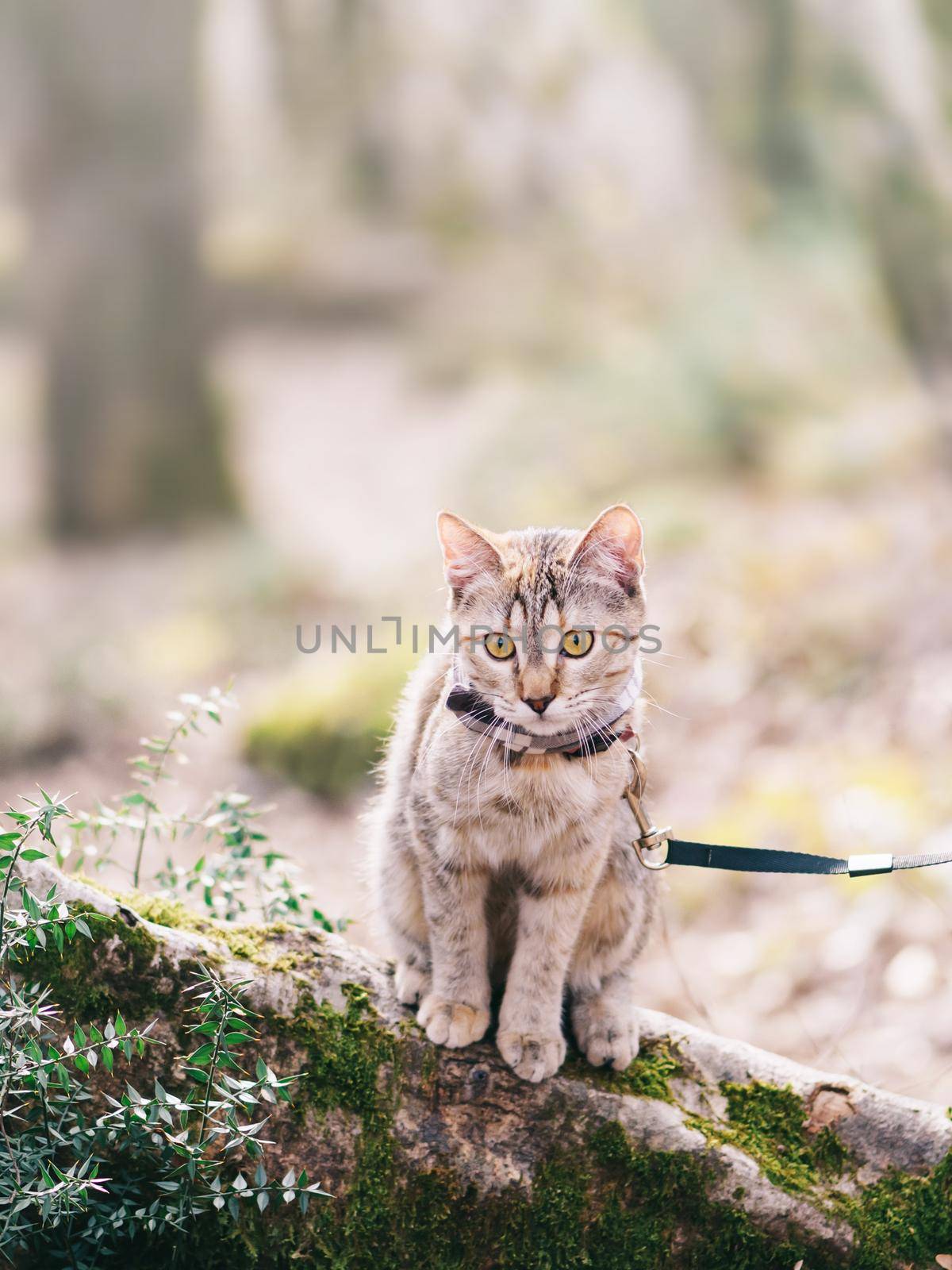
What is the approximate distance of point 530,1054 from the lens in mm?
1655

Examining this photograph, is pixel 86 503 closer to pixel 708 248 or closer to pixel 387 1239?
pixel 708 248

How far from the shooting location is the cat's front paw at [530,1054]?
1.65 m

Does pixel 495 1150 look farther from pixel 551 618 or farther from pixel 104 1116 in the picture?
pixel 551 618

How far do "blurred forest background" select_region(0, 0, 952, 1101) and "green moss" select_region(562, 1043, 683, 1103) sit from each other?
12.2ft

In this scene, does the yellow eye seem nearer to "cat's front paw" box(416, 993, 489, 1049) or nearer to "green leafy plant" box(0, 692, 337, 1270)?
"cat's front paw" box(416, 993, 489, 1049)

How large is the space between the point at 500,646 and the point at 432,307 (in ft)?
17.1

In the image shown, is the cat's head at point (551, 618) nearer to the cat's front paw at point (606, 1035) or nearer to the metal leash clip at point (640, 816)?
the metal leash clip at point (640, 816)

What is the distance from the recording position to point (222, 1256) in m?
1.50

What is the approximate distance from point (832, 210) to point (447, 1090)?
6.12m

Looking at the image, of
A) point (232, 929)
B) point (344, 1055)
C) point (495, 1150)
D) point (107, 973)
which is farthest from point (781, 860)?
point (107, 973)

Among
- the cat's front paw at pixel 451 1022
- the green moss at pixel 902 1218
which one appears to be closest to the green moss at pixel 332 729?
the cat's front paw at pixel 451 1022

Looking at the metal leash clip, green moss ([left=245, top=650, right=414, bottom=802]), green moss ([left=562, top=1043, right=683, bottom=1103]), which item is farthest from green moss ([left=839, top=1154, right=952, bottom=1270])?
green moss ([left=245, top=650, right=414, bottom=802])

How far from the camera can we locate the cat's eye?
1680mm

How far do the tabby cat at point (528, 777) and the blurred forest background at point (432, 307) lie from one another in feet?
11.9
